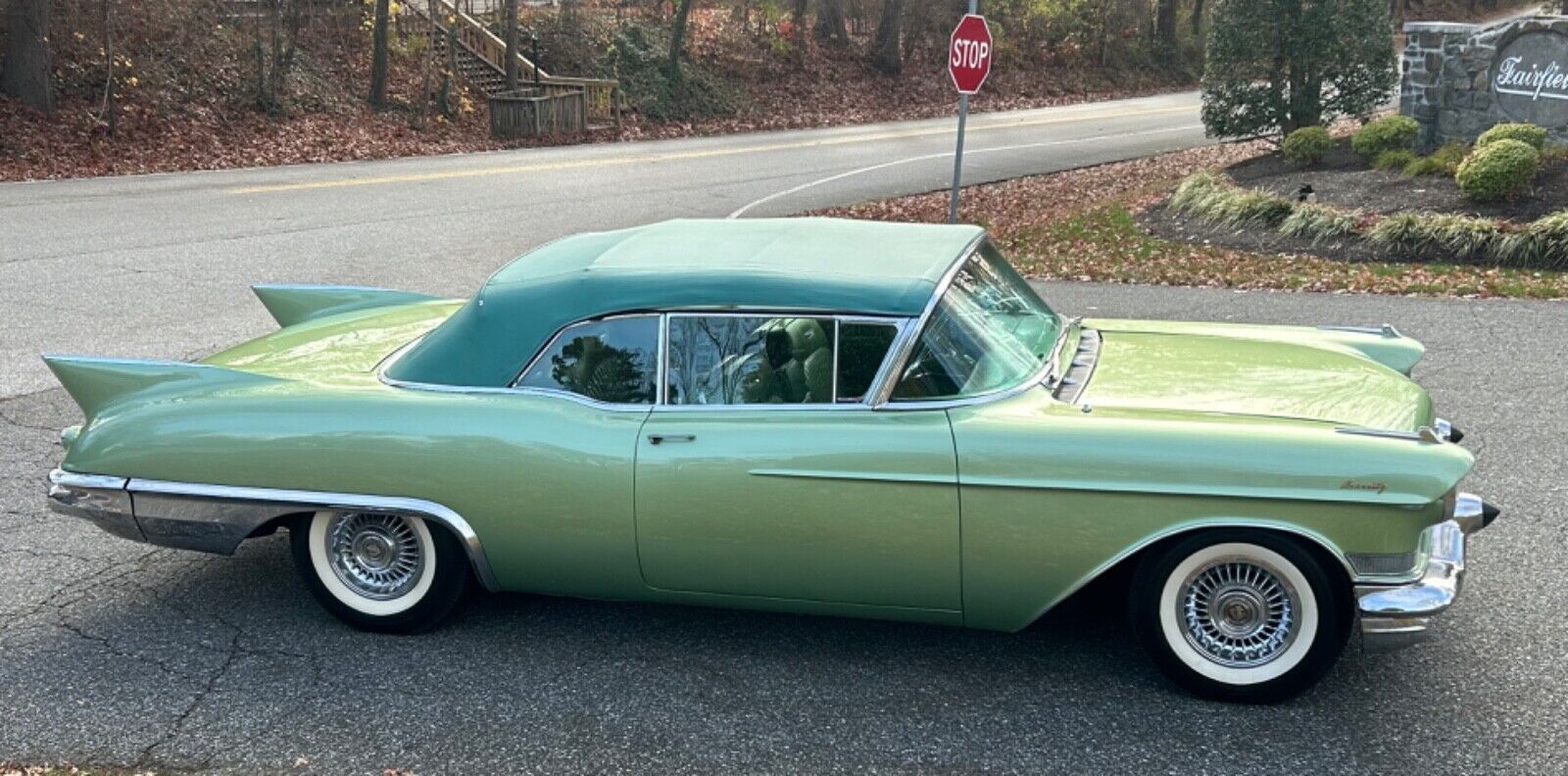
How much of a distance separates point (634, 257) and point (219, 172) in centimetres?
1455

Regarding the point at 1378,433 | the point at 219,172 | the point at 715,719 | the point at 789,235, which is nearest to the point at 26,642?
the point at 715,719

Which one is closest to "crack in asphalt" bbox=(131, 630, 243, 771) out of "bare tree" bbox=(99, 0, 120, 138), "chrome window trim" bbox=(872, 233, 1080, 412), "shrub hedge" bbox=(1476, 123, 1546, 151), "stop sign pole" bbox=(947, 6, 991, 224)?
"chrome window trim" bbox=(872, 233, 1080, 412)

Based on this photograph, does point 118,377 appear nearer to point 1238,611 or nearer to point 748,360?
point 748,360

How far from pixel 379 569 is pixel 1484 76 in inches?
548

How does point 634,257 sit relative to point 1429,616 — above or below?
above

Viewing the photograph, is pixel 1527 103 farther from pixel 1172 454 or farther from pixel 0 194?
pixel 0 194

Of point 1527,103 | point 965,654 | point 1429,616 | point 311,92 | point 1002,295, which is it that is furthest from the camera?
point 311,92

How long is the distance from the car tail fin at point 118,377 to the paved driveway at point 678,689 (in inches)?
28.3

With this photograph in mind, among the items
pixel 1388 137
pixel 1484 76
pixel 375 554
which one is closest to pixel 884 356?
pixel 375 554

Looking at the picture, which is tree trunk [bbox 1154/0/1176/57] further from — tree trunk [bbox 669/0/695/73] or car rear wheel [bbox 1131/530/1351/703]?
car rear wheel [bbox 1131/530/1351/703]

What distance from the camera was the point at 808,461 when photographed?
397 cm

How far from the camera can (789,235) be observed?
4.68m

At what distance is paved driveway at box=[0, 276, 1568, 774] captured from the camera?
3.67m

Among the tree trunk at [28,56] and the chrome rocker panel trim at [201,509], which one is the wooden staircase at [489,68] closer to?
the tree trunk at [28,56]
